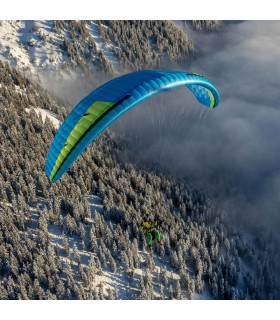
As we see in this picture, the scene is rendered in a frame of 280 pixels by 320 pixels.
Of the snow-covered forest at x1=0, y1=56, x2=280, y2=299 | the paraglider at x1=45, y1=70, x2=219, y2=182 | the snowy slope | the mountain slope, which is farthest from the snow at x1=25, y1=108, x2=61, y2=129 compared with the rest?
the paraglider at x1=45, y1=70, x2=219, y2=182

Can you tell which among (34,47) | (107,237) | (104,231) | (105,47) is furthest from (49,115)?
(105,47)

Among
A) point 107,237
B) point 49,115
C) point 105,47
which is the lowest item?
point 107,237

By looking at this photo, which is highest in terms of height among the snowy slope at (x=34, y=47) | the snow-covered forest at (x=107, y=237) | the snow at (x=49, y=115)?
the snowy slope at (x=34, y=47)

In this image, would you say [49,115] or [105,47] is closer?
[49,115]

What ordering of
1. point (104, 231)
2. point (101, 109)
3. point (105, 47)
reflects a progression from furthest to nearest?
1. point (105, 47)
2. point (104, 231)
3. point (101, 109)

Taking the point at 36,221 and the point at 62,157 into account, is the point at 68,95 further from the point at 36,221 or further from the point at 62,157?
A: the point at 62,157

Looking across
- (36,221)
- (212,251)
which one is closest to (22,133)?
(36,221)

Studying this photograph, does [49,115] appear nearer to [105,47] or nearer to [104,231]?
[104,231]

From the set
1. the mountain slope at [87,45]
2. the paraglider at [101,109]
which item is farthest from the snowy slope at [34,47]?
the paraglider at [101,109]

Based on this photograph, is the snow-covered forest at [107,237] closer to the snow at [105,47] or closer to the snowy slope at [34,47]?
the snowy slope at [34,47]
